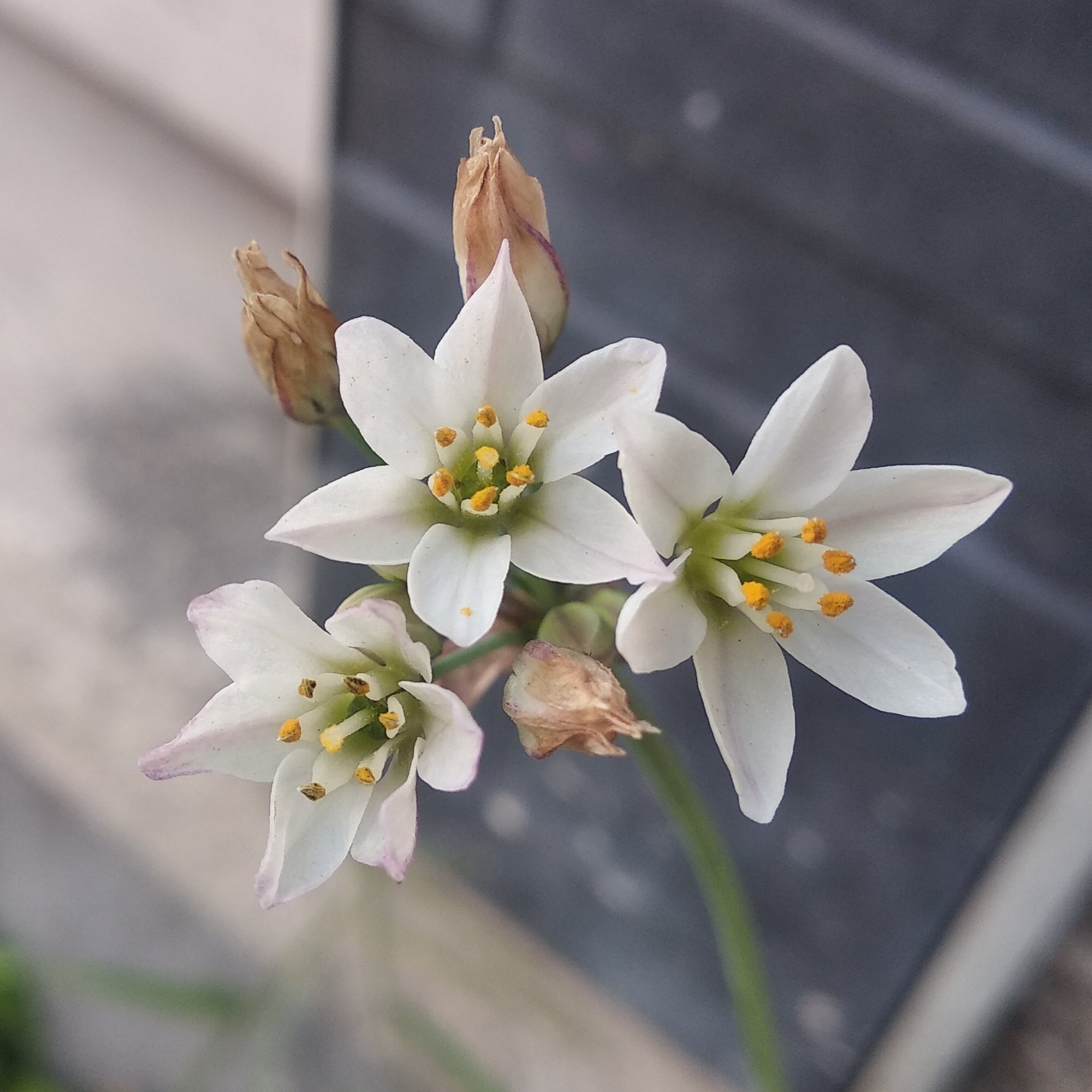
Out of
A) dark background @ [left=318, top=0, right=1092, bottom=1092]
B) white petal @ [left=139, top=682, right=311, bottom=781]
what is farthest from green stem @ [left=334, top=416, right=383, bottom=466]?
dark background @ [left=318, top=0, right=1092, bottom=1092]

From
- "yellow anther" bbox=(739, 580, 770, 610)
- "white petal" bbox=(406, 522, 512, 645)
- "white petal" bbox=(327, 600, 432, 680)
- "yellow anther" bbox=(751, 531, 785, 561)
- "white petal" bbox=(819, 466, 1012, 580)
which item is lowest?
"white petal" bbox=(327, 600, 432, 680)

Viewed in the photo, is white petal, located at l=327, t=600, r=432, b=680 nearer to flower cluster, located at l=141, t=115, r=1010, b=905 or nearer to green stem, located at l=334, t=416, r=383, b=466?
flower cluster, located at l=141, t=115, r=1010, b=905

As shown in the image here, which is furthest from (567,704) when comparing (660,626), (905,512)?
(905,512)

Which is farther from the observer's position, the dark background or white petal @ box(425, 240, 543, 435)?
the dark background

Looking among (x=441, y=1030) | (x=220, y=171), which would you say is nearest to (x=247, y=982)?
(x=441, y=1030)

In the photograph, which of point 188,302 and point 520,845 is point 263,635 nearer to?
point 520,845

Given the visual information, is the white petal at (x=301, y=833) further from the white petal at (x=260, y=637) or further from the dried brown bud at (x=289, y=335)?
the dried brown bud at (x=289, y=335)
